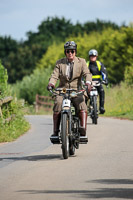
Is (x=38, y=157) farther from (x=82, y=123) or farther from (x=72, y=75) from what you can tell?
(x=72, y=75)

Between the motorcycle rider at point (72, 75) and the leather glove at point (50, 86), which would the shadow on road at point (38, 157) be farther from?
the leather glove at point (50, 86)

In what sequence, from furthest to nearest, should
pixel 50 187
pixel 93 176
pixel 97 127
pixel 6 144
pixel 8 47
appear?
pixel 8 47
pixel 97 127
pixel 6 144
pixel 93 176
pixel 50 187

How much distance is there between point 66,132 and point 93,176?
1799mm

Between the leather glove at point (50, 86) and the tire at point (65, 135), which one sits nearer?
the tire at point (65, 135)

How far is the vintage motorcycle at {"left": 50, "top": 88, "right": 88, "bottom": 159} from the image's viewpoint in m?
9.61

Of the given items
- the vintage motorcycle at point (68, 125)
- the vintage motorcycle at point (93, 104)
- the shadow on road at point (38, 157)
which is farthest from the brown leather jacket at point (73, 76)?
the vintage motorcycle at point (93, 104)

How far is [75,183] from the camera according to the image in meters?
7.37

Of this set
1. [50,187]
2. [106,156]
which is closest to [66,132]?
[106,156]

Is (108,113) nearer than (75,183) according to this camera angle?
No

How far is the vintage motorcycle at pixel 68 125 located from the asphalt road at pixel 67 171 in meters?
0.23

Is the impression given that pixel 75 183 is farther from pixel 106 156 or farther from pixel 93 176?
pixel 106 156

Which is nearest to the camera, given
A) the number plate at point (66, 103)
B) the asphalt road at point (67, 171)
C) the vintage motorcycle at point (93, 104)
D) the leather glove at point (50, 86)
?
the asphalt road at point (67, 171)

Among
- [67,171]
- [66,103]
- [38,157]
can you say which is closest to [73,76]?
[66,103]

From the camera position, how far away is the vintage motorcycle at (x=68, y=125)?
31.5ft
